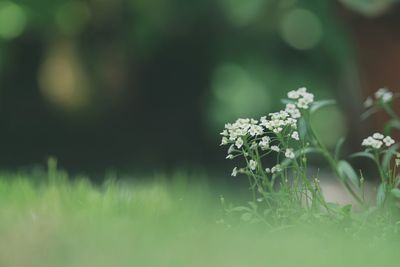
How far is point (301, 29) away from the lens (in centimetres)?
659

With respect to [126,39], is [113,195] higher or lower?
lower

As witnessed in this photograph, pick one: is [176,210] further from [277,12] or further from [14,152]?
[14,152]

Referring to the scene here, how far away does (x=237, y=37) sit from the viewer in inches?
271

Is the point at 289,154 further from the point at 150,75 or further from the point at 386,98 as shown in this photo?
the point at 150,75

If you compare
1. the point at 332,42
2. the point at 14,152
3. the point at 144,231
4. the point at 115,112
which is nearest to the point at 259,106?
the point at 332,42

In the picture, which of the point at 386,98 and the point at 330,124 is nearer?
the point at 386,98

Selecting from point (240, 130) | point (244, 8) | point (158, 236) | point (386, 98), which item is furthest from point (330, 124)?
point (158, 236)

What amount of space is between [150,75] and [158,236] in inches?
233

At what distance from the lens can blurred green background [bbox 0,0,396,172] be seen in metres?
6.72

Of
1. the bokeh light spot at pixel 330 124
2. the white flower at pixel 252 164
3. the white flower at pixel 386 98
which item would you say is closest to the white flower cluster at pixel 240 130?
the white flower at pixel 252 164

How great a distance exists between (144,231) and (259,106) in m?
4.78

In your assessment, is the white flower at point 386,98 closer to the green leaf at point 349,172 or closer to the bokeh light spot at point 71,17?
Answer: the green leaf at point 349,172

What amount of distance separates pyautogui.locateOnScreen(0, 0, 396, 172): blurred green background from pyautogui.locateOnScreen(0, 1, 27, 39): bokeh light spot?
0.01 m

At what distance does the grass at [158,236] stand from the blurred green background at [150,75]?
3896 mm
